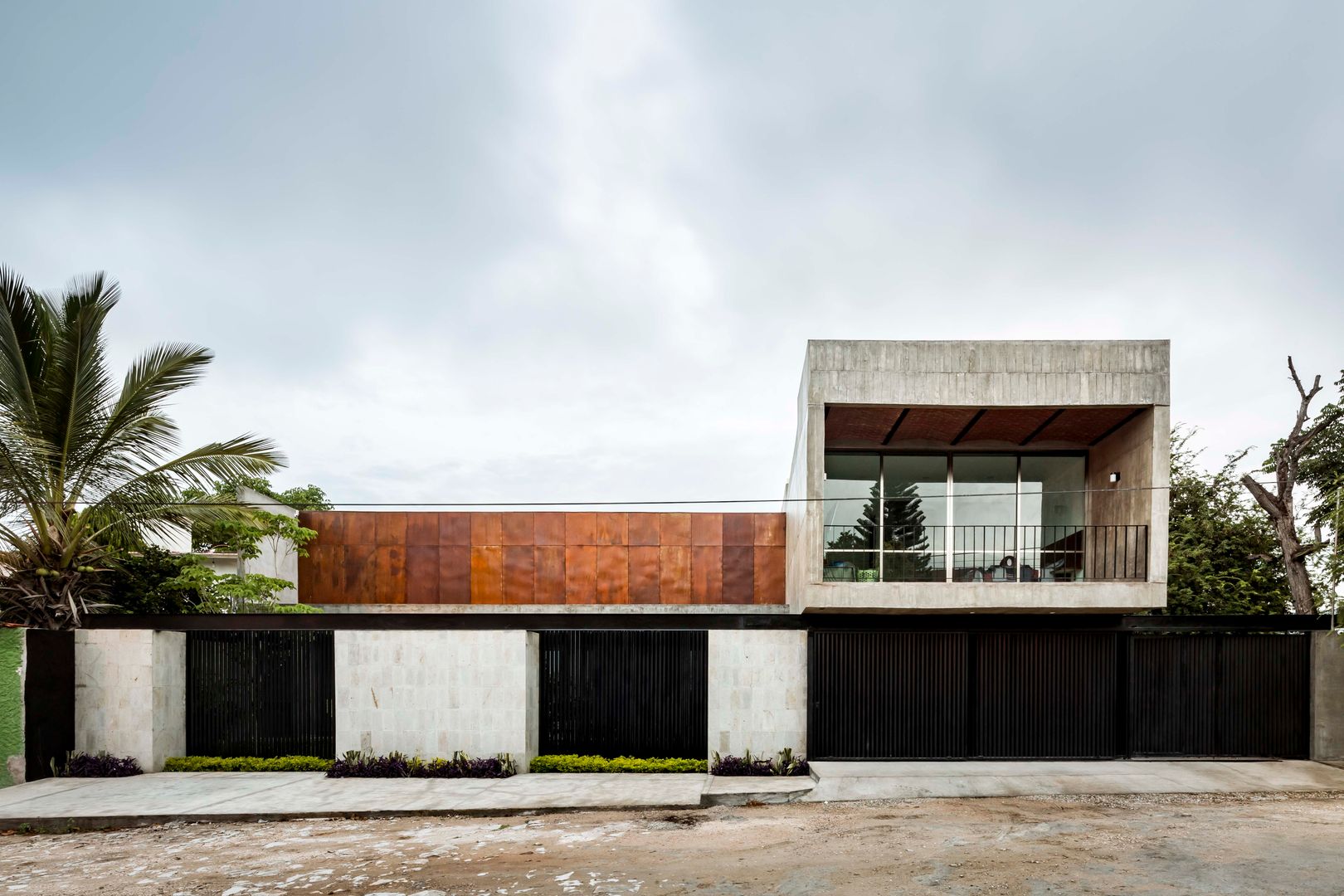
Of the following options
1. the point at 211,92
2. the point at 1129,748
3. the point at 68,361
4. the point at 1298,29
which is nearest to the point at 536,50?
the point at 211,92

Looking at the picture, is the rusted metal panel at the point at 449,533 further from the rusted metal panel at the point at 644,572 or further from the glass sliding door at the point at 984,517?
the glass sliding door at the point at 984,517

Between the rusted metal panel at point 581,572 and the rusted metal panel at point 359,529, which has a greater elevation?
the rusted metal panel at point 359,529

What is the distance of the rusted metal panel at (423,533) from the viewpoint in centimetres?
1848

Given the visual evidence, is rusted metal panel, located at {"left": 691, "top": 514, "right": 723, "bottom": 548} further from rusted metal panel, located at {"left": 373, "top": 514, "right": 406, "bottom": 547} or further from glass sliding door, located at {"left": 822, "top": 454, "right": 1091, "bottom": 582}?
rusted metal panel, located at {"left": 373, "top": 514, "right": 406, "bottom": 547}

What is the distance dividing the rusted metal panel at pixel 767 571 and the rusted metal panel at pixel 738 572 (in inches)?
2.3

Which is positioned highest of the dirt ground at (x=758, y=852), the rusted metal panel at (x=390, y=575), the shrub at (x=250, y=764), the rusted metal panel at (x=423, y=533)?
the rusted metal panel at (x=423, y=533)

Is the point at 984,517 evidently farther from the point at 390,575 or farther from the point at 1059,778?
the point at 390,575

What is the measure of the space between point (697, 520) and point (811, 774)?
7691 millimetres

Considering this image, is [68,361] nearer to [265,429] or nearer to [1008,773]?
[265,429]

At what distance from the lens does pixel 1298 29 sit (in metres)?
11.3

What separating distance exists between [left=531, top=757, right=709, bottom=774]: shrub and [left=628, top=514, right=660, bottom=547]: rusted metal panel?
6.84 metres

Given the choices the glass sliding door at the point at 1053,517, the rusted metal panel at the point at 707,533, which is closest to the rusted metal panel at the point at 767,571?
the rusted metal panel at the point at 707,533

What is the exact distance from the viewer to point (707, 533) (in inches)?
727

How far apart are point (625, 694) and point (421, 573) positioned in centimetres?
790
